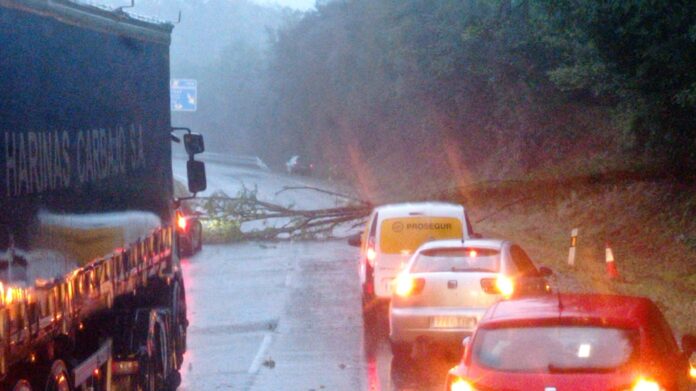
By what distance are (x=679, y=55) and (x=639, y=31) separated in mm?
722

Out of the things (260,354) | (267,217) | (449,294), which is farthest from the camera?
(267,217)

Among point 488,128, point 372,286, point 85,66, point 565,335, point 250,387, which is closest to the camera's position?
point 565,335

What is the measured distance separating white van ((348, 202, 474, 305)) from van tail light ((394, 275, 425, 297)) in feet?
11.0

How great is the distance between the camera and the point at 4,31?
6.64m

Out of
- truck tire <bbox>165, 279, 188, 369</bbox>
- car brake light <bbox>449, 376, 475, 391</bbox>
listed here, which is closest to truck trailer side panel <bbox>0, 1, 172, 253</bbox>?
truck tire <bbox>165, 279, 188, 369</bbox>

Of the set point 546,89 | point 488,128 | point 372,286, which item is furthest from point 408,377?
point 488,128

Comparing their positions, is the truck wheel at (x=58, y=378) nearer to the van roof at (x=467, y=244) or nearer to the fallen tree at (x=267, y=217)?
the van roof at (x=467, y=244)

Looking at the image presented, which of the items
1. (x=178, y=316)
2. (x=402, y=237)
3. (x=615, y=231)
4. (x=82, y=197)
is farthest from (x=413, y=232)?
(x=615, y=231)

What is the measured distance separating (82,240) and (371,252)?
973 cm

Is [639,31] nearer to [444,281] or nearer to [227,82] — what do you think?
[444,281]

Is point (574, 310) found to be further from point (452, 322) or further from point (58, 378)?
point (452, 322)

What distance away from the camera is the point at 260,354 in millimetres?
15094

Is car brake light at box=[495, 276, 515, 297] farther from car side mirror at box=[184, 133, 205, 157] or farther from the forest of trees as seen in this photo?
the forest of trees

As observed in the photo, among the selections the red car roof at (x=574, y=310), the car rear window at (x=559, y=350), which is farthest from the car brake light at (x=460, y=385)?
the red car roof at (x=574, y=310)
